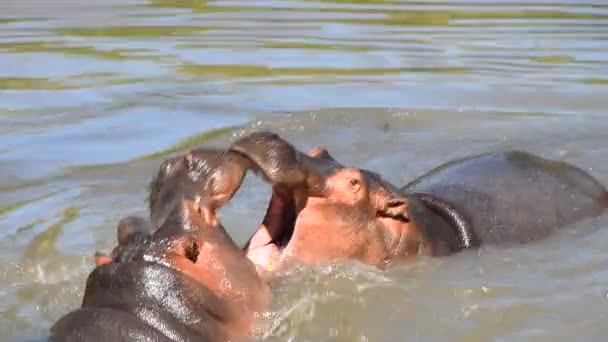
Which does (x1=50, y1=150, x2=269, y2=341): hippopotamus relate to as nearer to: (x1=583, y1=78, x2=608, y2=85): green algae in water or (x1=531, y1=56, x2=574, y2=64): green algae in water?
(x1=583, y1=78, x2=608, y2=85): green algae in water

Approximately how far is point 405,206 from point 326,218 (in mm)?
488

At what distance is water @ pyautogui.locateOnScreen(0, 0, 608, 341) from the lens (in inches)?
207

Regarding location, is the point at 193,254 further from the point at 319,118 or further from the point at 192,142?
the point at 319,118

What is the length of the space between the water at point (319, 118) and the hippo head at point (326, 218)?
0.36ft

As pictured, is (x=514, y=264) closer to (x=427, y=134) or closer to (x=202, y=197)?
(x=202, y=197)

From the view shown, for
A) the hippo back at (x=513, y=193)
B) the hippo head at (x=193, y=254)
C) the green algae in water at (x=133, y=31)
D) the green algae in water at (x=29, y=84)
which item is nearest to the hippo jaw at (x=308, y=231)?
the hippo back at (x=513, y=193)

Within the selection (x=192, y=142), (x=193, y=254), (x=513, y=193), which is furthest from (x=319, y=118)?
(x=193, y=254)

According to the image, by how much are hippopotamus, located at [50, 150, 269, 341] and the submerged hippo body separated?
1796 mm

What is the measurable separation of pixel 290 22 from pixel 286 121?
471 centimetres

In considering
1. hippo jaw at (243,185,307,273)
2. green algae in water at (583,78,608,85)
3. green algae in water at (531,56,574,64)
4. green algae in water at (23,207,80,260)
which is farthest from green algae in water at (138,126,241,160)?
green algae in water at (531,56,574,64)

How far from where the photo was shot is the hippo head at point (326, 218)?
208 inches

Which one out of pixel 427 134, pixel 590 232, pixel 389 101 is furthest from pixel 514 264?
pixel 389 101

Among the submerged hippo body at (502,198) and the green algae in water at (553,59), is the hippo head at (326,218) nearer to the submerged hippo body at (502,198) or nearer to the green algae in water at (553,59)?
the submerged hippo body at (502,198)

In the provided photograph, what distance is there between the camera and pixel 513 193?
6.72 m
